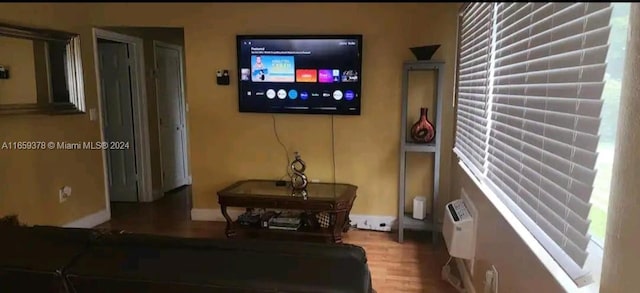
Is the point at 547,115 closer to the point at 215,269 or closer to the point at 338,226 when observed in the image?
the point at 215,269

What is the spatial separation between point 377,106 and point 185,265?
2945 millimetres

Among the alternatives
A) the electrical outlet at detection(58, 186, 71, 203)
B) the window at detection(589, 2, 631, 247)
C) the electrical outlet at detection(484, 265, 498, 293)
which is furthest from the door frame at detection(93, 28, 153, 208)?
the window at detection(589, 2, 631, 247)

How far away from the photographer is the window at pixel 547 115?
3.67 ft

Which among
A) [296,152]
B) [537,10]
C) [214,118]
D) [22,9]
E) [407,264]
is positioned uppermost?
[22,9]

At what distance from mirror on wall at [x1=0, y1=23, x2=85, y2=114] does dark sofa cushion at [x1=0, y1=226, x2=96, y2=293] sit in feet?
7.84

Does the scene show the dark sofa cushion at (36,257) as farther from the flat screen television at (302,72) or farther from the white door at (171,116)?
the white door at (171,116)

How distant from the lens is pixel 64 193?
3.73 metres

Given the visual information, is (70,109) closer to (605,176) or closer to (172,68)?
(172,68)

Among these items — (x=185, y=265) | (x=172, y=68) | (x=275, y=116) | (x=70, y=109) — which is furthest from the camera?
(x=172, y=68)

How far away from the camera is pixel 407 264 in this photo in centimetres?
320

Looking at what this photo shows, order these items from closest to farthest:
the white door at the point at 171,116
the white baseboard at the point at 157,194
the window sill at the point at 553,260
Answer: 1. the window sill at the point at 553,260
2. the white baseboard at the point at 157,194
3. the white door at the point at 171,116

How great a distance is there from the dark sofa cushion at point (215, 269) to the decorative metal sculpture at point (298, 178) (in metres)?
2.39

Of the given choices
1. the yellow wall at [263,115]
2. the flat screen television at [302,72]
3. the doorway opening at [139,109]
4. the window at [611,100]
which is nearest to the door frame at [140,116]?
the doorway opening at [139,109]

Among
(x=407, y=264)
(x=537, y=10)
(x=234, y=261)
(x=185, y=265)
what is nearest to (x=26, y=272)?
(x=185, y=265)
